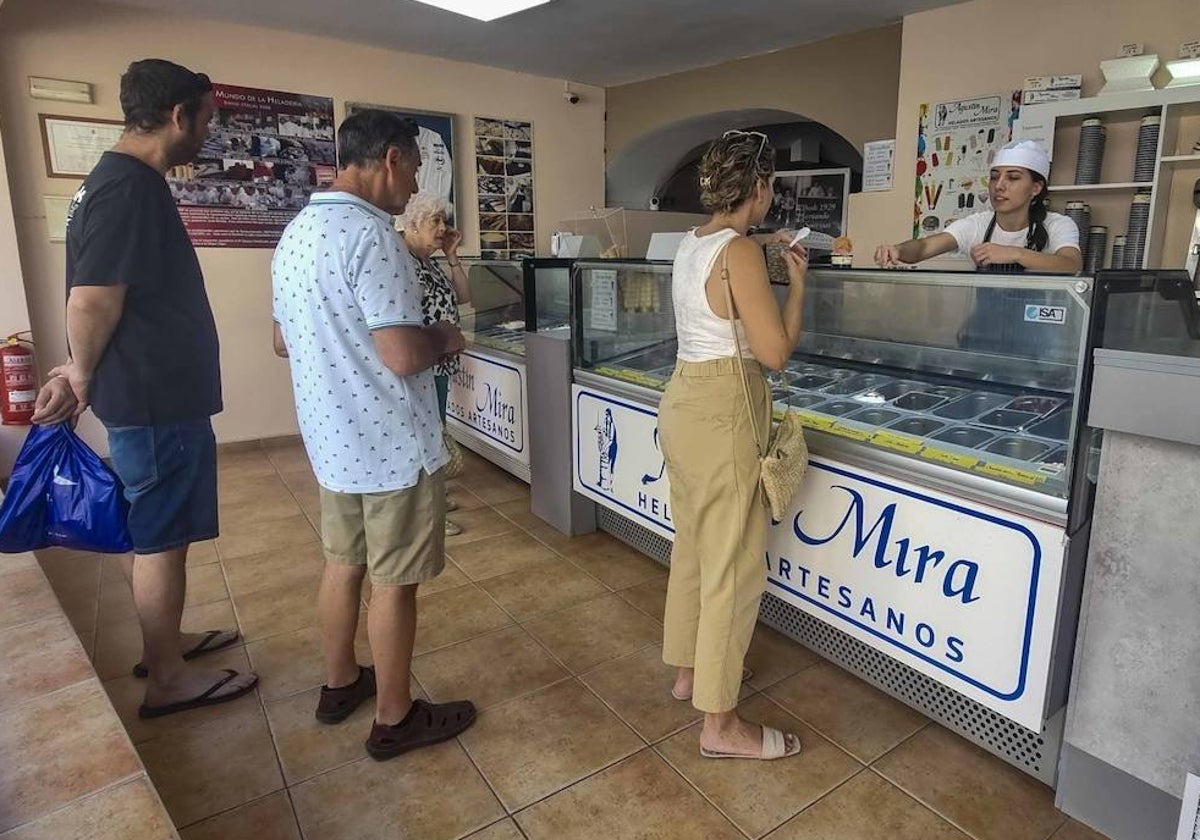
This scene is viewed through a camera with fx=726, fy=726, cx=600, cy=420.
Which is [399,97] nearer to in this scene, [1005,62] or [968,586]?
[1005,62]

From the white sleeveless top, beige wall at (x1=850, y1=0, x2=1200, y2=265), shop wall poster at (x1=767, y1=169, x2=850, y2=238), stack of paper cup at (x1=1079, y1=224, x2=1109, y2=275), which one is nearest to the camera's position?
the white sleeveless top

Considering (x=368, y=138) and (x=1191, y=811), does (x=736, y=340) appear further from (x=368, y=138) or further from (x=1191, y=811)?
(x=1191, y=811)

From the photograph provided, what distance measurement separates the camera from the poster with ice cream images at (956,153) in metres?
3.85

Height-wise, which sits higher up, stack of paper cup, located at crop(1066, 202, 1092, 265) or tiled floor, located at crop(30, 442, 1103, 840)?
stack of paper cup, located at crop(1066, 202, 1092, 265)

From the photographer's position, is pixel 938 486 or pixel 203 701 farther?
pixel 203 701

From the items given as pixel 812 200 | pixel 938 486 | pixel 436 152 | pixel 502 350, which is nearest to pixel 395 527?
pixel 938 486

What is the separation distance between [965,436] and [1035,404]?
0.29 m

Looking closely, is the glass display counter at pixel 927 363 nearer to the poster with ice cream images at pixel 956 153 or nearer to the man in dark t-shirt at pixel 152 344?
the man in dark t-shirt at pixel 152 344

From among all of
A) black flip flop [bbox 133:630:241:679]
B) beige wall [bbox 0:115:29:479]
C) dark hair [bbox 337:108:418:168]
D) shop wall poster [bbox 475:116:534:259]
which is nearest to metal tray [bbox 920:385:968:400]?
dark hair [bbox 337:108:418:168]

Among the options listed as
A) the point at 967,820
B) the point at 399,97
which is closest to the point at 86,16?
the point at 399,97

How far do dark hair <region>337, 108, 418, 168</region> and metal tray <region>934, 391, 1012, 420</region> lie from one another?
158 cm

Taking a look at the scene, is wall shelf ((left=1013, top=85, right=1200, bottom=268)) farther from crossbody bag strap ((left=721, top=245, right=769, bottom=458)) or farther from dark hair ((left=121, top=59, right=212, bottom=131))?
dark hair ((left=121, top=59, right=212, bottom=131))

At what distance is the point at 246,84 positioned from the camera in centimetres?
442

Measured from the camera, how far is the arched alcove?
19.2ft
